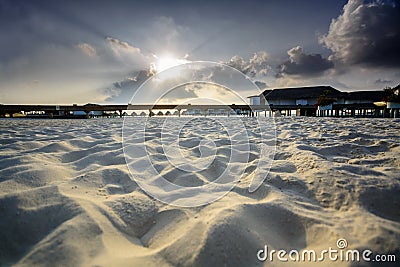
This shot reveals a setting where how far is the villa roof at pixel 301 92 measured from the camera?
2323 cm

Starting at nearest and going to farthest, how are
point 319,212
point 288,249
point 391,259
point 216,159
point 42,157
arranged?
point 391,259, point 288,249, point 319,212, point 42,157, point 216,159

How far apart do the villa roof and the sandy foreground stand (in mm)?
24708

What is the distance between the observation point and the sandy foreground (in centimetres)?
83

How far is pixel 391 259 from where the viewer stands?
2.55ft

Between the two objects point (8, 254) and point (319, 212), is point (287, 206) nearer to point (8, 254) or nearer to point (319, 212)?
point (319, 212)

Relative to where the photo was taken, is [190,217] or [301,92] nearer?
[190,217]

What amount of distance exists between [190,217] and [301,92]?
1052 inches

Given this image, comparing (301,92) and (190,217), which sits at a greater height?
(301,92)

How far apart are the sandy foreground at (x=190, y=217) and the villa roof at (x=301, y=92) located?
2471 cm

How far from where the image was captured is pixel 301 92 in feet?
79.7

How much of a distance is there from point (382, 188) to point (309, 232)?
2.09 ft

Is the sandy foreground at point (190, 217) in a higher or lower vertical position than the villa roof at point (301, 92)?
lower

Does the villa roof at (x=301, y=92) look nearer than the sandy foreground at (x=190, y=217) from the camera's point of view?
No

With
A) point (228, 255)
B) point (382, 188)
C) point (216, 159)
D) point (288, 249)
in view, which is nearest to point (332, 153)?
point (382, 188)
